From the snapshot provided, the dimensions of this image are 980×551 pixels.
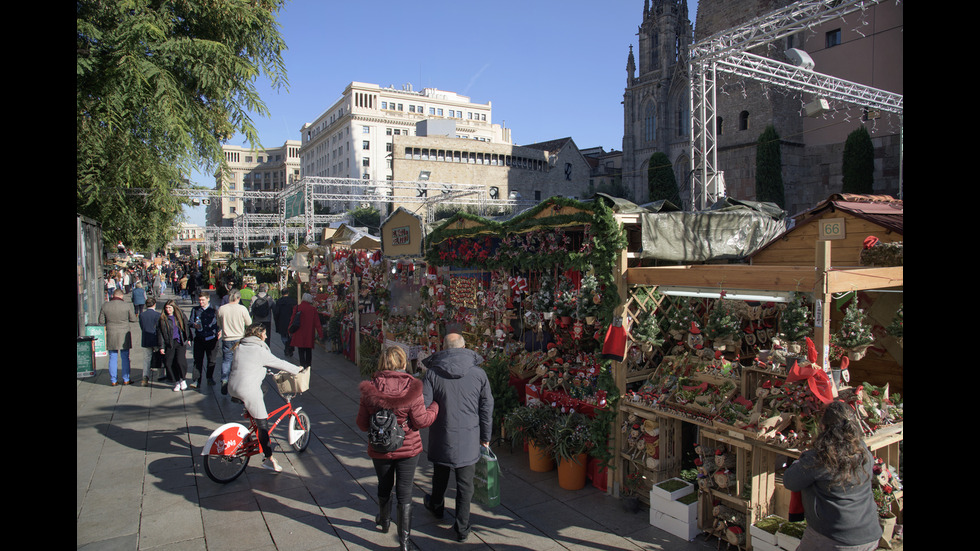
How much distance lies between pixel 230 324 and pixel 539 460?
216 inches

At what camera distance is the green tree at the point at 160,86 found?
1097 centimetres

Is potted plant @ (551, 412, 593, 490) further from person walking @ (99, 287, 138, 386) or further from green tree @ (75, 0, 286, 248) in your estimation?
green tree @ (75, 0, 286, 248)

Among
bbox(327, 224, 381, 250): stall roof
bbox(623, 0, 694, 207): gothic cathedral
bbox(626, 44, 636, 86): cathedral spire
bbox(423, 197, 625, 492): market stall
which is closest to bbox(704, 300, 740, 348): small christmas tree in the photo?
bbox(423, 197, 625, 492): market stall

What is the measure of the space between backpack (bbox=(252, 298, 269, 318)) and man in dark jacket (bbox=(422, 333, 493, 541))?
24.4 feet

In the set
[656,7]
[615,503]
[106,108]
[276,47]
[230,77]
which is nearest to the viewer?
[615,503]

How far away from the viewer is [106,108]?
36.4 feet

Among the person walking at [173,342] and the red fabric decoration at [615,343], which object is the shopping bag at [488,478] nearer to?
the red fabric decoration at [615,343]

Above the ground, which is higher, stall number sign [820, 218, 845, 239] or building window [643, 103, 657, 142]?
building window [643, 103, 657, 142]

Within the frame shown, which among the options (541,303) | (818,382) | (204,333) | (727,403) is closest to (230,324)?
(204,333)

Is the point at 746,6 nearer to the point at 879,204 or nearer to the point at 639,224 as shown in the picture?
the point at 879,204

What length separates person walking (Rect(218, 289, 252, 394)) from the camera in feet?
29.1

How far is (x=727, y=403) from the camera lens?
15.1 ft

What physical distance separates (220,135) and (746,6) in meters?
32.9
